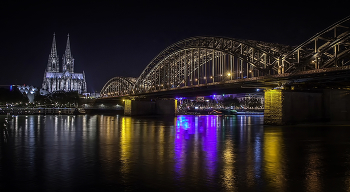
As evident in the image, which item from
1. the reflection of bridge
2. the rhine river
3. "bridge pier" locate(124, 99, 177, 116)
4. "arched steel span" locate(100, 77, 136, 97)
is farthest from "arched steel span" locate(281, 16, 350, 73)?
"arched steel span" locate(100, 77, 136, 97)

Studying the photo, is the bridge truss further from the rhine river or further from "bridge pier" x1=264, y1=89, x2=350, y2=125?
the rhine river

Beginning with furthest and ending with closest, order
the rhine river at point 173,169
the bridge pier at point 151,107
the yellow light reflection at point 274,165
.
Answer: the bridge pier at point 151,107
the yellow light reflection at point 274,165
the rhine river at point 173,169

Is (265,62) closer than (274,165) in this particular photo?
No

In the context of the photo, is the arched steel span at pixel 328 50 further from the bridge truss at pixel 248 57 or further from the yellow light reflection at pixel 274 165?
the yellow light reflection at pixel 274 165

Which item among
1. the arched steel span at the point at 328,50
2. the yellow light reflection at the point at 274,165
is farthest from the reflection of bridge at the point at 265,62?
the yellow light reflection at the point at 274,165

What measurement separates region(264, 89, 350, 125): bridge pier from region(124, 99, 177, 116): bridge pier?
5530 centimetres

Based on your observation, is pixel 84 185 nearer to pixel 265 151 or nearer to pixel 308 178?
pixel 308 178

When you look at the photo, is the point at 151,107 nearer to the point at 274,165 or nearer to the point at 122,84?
the point at 122,84

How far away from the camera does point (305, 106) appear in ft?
163

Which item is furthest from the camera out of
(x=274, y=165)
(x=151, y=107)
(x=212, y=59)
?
(x=151, y=107)

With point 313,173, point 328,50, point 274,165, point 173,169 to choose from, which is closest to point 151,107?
point 328,50

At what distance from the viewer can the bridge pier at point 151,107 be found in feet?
341

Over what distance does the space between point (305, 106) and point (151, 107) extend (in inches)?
2457

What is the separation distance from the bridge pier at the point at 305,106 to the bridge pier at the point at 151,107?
55.3 metres
